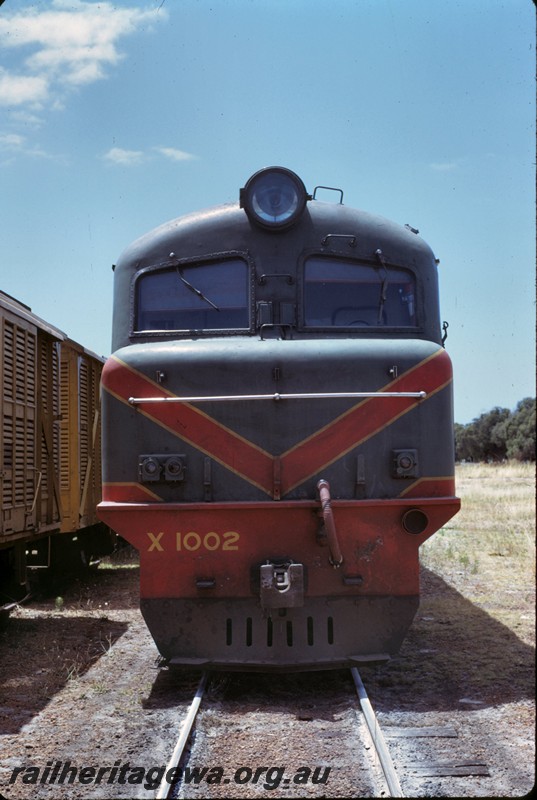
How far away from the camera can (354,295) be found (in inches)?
253

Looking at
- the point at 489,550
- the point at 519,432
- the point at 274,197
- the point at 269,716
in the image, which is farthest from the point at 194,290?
the point at 519,432

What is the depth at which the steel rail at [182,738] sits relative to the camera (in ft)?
13.2

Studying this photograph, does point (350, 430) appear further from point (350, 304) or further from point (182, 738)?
point (182, 738)

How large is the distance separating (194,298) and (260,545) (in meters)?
2.02

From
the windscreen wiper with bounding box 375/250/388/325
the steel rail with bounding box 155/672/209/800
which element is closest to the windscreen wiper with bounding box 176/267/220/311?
the windscreen wiper with bounding box 375/250/388/325

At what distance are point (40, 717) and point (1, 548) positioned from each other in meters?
2.71

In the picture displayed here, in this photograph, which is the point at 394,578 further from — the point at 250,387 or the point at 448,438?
the point at 250,387

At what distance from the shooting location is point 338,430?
5.78 metres

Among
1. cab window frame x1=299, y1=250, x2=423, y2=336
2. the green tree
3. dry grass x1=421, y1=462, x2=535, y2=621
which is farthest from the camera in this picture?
the green tree

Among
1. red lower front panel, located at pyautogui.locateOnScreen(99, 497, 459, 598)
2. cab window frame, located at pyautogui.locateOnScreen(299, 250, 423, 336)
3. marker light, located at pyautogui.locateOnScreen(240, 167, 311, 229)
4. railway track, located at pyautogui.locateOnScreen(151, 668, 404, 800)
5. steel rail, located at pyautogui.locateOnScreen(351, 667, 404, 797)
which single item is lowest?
railway track, located at pyautogui.locateOnScreen(151, 668, 404, 800)

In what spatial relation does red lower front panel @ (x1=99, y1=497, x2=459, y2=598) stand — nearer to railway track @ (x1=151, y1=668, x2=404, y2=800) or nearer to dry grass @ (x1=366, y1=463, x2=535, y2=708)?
dry grass @ (x1=366, y1=463, x2=535, y2=708)

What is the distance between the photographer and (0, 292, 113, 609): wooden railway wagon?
8227 millimetres

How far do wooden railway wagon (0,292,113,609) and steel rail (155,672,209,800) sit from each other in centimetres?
300

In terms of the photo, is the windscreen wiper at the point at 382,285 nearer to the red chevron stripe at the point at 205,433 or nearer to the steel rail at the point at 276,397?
the steel rail at the point at 276,397
